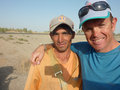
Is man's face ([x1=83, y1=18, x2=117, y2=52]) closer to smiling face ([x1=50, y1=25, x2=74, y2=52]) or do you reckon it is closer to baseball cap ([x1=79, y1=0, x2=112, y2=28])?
baseball cap ([x1=79, y1=0, x2=112, y2=28])

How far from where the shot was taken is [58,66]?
1.85m

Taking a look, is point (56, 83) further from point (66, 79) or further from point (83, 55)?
point (83, 55)

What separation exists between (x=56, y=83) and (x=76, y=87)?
1.16ft

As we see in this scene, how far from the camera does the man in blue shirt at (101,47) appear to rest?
1.42 meters

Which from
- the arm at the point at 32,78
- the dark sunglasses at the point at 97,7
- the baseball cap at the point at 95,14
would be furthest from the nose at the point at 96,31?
the arm at the point at 32,78

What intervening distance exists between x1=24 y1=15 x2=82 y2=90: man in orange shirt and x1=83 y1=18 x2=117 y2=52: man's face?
0.52 meters

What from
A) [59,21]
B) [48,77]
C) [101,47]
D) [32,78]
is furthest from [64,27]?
[32,78]

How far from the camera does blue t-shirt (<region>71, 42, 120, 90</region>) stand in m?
1.40

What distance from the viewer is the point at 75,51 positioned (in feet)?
6.95

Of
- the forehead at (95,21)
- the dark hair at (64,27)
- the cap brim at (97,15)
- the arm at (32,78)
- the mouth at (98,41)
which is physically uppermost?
the cap brim at (97,15)

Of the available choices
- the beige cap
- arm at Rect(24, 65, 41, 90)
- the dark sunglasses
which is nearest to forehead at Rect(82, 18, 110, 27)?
the dark sunglasses

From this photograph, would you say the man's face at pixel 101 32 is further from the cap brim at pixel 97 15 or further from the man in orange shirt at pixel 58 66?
the man in orange shirt at pixel 58 66

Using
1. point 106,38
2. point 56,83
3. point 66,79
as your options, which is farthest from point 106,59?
point 56,83

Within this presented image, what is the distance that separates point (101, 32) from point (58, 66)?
0.84 meters
